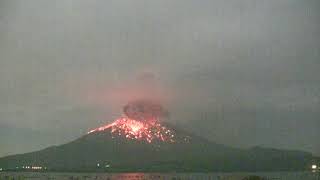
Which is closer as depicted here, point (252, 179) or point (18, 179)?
point (252, 179)

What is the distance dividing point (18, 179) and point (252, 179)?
9164 cm

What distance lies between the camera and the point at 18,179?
17088 cm

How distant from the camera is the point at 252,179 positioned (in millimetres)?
108000
